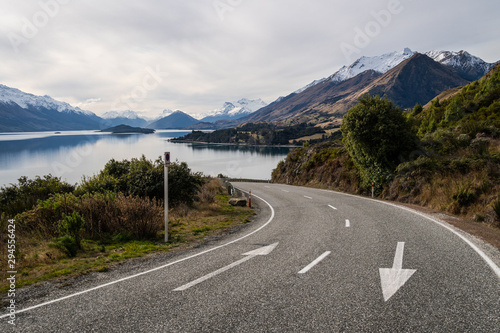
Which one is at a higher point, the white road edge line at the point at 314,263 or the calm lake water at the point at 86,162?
the white road edge line at the point at 314,263

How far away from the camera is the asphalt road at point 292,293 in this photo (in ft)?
13.5

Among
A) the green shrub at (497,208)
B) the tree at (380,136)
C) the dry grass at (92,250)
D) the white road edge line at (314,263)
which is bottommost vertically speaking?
the dry grass at (92,250)

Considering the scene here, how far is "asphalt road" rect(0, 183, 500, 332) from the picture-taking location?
4121 millimetres

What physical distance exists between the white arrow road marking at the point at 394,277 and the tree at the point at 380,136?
15971 mm

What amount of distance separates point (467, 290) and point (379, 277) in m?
1.43

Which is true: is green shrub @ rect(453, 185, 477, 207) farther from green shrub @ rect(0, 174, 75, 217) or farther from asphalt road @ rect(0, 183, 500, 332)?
green shrub @ rect(0, 174, 75, 217)

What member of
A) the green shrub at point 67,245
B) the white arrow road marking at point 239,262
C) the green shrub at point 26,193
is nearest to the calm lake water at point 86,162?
the green shrub at point 26,193

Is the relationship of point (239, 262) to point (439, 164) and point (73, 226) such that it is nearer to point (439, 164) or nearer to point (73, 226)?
point (73, 226)

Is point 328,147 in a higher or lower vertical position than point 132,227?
higher

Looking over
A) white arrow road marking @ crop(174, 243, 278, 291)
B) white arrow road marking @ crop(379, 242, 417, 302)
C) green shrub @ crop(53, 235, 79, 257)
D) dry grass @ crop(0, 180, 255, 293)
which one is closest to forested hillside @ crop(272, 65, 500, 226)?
white arrow road marking @ crop(379, 242, 417, 302)

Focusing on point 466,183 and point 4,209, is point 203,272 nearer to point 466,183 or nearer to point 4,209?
point 4,209

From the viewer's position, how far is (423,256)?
6.97 metres

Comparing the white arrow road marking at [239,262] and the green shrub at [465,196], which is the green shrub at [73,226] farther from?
the green shrub at [465,196]

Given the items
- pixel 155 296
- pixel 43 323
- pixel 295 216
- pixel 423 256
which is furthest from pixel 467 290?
pixel 295 216
